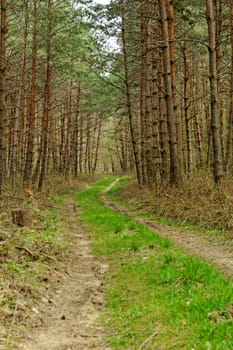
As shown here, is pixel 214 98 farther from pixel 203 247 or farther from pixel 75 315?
pixel 75 315

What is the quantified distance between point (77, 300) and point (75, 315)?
0.62 metres

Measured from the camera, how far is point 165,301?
5.41m

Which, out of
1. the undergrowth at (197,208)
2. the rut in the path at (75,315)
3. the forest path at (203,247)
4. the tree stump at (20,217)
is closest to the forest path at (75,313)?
the rut in the path at (75,315)

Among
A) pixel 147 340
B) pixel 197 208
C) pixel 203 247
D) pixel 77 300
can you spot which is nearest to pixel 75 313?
pixel 77 300

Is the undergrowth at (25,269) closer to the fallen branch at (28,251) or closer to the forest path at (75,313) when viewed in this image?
the fallen branch at (28,251)

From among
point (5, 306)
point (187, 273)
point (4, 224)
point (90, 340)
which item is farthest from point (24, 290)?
point (4, 224)

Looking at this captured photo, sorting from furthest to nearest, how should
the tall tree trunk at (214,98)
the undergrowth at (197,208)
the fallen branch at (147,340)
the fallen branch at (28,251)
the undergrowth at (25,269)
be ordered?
the tall tree trunk at (214,98), the undergrowth at (197,208), the fallen branch at (28,251), the undergrowth at (25,269), the fallen branch at (147,340)

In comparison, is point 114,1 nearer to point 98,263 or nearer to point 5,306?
point 98,263

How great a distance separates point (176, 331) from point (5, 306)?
2085 millimetres

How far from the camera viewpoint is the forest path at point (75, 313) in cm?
452

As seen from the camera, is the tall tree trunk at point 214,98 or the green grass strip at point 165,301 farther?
the tall tree trunk at point 214,98

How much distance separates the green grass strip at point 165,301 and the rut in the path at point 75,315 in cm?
19

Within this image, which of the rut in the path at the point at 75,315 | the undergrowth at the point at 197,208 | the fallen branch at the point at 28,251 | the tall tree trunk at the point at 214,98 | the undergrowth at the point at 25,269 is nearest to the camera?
the rut in the path at the point at 75,315

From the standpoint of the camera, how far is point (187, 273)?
20.2 ft
